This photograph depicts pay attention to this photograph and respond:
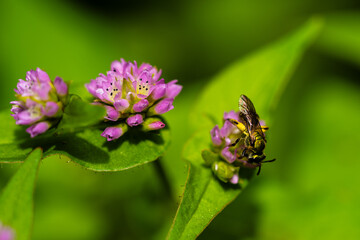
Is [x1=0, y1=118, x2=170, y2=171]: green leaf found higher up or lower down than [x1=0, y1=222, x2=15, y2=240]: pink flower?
higher up

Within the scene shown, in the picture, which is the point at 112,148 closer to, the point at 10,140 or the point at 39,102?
the point at 39,102

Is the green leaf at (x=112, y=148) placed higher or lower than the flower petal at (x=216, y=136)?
lower

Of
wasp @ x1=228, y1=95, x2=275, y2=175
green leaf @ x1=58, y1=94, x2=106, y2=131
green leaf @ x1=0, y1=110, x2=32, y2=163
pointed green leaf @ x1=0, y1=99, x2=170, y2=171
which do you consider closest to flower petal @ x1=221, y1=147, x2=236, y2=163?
wasp @ x1=228, y1=95, x2=275, y2=175

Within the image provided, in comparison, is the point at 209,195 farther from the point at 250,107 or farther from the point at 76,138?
the point at 76,138

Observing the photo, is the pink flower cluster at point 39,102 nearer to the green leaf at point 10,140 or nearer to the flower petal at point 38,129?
the flower petal at point 38,129

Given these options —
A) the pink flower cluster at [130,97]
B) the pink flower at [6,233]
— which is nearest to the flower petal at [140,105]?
the pink flower cluster at [130,97]

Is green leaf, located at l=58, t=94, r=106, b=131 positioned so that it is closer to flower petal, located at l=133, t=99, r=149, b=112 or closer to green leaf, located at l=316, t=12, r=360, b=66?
flower petal, located at l=133, t=99, r=149, b=112
